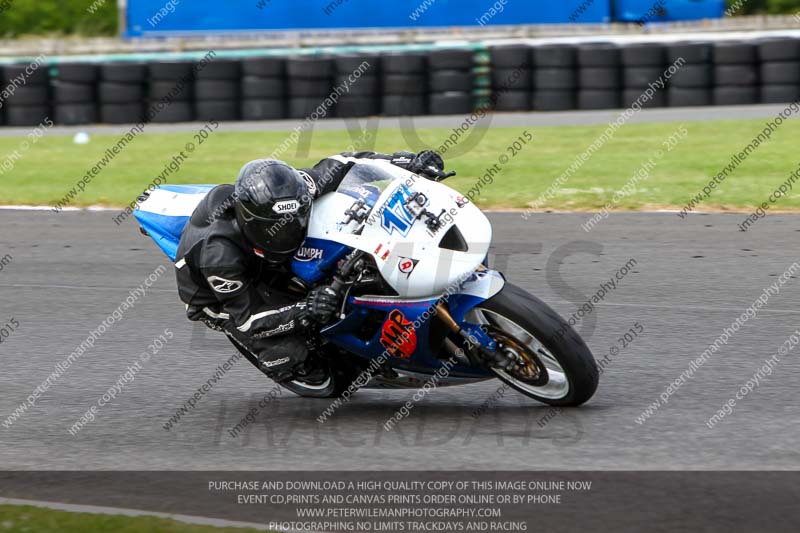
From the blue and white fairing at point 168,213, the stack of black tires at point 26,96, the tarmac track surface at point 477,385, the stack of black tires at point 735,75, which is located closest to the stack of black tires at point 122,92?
the stack of black tires at point 26,96

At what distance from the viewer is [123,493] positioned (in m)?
4.74

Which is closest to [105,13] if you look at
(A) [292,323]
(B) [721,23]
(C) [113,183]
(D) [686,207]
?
(B) [721,23]

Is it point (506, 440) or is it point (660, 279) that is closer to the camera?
point (506, 440)

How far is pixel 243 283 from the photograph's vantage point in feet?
17.9

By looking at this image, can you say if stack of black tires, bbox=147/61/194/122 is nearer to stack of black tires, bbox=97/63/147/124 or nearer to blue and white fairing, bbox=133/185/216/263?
stack of black tires, bbox=97/63/147/124

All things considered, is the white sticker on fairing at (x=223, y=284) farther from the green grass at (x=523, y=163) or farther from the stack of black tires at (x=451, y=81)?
the stack of black tires at (x=451, y=81)

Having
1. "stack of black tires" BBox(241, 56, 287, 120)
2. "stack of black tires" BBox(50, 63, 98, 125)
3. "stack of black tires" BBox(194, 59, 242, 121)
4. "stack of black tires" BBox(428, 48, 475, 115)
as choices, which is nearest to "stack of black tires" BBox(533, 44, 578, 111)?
"stack of black tires" BBox(428, 48, 475, 115)

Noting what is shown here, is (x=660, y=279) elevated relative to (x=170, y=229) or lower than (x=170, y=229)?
lower

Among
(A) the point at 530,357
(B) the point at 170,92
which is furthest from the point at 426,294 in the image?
(B) the point at 170,92

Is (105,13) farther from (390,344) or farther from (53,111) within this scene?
(390,344)

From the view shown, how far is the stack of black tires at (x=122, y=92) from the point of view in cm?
1752

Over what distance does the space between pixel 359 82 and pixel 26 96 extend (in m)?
5.18

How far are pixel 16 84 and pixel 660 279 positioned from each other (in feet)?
41.0

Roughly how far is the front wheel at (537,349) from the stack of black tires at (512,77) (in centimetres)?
1234
